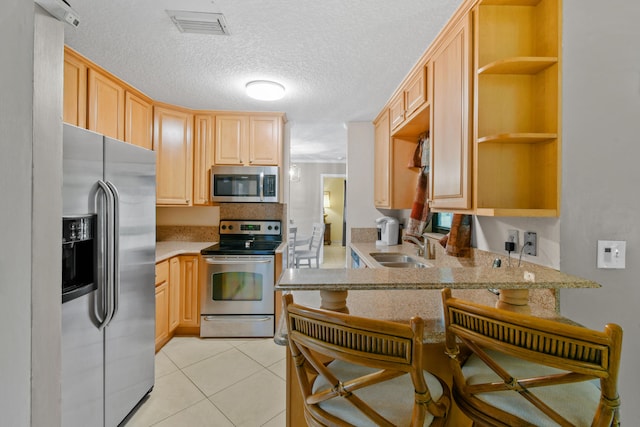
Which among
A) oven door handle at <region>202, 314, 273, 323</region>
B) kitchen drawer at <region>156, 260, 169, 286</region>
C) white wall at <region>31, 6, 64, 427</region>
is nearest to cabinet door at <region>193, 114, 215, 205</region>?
kitchen drawer at <region>156, 260, 169, 286</region>

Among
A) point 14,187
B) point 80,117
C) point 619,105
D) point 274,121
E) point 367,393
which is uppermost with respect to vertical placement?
point 274,121

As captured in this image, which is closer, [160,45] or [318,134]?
[160,45]

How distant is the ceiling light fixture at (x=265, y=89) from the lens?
2400mm

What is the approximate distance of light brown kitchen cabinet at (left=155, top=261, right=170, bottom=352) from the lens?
2586mm

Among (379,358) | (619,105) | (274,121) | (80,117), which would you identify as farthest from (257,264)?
(619,105)

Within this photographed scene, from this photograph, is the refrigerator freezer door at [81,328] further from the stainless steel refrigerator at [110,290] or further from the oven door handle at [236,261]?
the oven door handle at [236,261]

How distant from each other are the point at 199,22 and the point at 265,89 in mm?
820

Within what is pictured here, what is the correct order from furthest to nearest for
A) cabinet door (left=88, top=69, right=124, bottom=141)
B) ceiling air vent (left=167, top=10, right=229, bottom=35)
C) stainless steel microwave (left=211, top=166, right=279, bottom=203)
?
stainless steel microwave (left=211, top=166, right=279, bottom=203), cabinet door (left=88, top=69, right=124, bottom=141), ceiling air vent (left=167, top=10, right=229, bottom=35)

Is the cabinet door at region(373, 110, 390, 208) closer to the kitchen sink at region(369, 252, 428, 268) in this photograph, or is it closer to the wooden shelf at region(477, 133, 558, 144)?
the kitchen sink at region(369, 252, 428, 268)

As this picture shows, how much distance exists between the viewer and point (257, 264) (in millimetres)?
2920

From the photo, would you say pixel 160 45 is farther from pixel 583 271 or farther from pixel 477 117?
pixel 583 271

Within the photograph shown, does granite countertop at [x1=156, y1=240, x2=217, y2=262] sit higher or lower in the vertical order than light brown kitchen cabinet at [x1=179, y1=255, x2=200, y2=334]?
higher

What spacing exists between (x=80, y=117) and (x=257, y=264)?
1832 millimetres

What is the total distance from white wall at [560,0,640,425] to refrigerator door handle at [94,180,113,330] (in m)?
2.14
